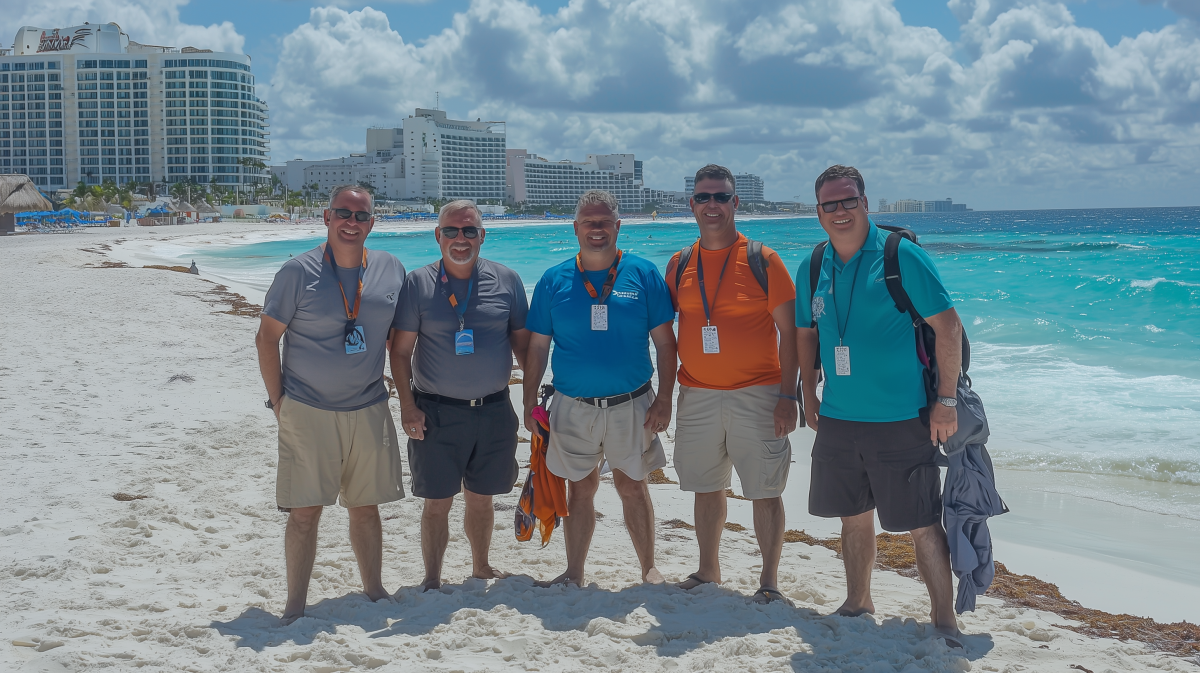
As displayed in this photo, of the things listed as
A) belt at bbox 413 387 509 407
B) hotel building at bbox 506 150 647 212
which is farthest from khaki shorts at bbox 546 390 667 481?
hotel building at bbox 506 150 647 212

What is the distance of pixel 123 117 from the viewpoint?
11538 centimetres

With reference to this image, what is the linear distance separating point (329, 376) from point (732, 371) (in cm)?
184

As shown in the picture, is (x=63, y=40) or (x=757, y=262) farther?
(x=63, y=40)

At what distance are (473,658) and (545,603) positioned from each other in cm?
60

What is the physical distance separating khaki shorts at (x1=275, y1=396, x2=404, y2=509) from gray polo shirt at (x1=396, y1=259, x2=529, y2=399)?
0.31 m

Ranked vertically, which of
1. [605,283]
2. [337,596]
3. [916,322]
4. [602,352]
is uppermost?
[605,283]

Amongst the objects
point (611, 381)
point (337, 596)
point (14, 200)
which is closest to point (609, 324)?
point (611, 381)

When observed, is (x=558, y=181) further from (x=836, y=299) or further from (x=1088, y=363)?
(x=836, y=299)

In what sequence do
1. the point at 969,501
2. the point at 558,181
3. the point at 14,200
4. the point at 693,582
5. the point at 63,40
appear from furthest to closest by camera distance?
the point at 558,181, the point at 63,40, the point at 14,200, the point at 693,582, the point at 969,501

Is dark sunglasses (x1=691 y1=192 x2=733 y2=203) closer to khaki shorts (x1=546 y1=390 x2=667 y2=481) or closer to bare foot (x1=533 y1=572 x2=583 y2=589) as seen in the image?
khaki shorts (x1=546 y1=390 x2=667 y2=481)

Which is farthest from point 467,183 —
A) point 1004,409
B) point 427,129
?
point 1004,409

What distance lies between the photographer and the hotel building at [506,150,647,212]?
17750 cm

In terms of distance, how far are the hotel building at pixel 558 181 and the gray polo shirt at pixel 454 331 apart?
170m

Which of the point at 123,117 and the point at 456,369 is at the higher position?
the point at 123,117
